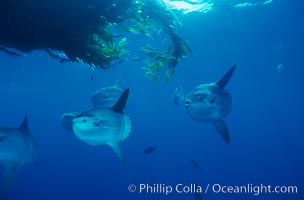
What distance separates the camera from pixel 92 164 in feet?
201

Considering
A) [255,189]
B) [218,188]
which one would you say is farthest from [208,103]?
[255,189]

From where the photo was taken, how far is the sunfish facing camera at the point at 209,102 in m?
5.80

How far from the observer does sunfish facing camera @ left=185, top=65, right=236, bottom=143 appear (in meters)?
5.80

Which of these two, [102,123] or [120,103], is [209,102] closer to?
[120,103]

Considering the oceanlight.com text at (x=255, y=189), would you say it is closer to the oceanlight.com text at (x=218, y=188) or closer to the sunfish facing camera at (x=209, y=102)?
the oceanlight.com text at (x=218, y=188)

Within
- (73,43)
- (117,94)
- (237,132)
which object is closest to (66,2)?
(73,43)

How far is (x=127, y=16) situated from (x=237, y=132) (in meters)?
153

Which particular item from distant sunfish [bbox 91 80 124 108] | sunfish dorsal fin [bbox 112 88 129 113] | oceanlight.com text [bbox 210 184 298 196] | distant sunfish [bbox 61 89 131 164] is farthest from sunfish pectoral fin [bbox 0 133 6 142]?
oceanlight.com text [bbox 210 184 298 196]

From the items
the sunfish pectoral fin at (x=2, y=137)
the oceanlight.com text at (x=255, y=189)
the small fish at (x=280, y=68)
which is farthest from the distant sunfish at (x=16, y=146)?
the small fish at (x=280, y=68)

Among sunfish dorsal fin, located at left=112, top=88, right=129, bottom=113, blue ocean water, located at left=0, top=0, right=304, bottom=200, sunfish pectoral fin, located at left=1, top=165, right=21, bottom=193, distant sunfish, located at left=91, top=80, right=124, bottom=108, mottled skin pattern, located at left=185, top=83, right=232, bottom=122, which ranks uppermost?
blue ocean water, located at left=0, top=0, right=304, bottom=200

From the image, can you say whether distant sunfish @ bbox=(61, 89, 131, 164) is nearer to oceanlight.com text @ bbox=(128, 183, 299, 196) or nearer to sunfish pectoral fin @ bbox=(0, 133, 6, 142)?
sunfish pectoral fin @ bbox=(0, 133, 6, 142)

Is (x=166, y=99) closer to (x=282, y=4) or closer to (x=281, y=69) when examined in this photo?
(x=281, y=69)

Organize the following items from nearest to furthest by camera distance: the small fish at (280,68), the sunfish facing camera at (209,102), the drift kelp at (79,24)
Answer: the drift kelp at (79,24)
the sunfish facing camera at (209,102)
the small fish at (280,68)

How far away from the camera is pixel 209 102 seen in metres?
5.80
